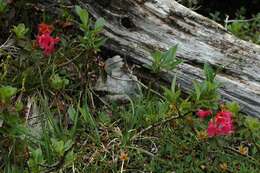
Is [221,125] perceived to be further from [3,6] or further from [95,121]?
[3,6]

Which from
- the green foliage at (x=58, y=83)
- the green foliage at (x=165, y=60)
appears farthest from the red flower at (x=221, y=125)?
the green foliage at (x=58, y=83)

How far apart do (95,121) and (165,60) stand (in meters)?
0.52

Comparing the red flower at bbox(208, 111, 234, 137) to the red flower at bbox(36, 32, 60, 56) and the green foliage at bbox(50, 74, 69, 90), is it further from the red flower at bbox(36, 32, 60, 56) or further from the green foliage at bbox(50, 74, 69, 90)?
the red flower at bbox(36, 32, 60, 56)

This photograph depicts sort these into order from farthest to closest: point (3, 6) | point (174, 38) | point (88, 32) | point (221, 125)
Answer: point (174, 38), point (3, 6), point (88, 32), point (221, 125)

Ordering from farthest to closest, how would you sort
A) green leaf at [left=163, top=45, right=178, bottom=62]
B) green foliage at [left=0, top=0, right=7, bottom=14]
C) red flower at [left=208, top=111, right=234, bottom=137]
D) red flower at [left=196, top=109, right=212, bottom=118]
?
green foliage at [left=0, top=0, right=7, bottom=14] → green leaf at [left=163, top=45, right=178, bottom=62] → red flower at [left=196, top=109, right=212, bottom=118] → red flower at [left=208, top=111, right=234, bottom=137]

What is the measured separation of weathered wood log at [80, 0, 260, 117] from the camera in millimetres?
3412

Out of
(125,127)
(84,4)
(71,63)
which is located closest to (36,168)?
(125,127)

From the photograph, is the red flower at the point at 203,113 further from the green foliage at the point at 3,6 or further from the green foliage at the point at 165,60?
the green foliage at the point at 3,6

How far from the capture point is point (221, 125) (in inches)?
111

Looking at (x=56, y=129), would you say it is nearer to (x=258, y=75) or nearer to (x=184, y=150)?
(x=184, y=150)

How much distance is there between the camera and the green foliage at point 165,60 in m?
3.10

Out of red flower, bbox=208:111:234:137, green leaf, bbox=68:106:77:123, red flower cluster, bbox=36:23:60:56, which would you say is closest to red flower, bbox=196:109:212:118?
red flower, bbox=208:111:234:137

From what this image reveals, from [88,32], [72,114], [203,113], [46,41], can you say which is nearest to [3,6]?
[46,41]

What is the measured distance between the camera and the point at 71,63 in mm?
3428
